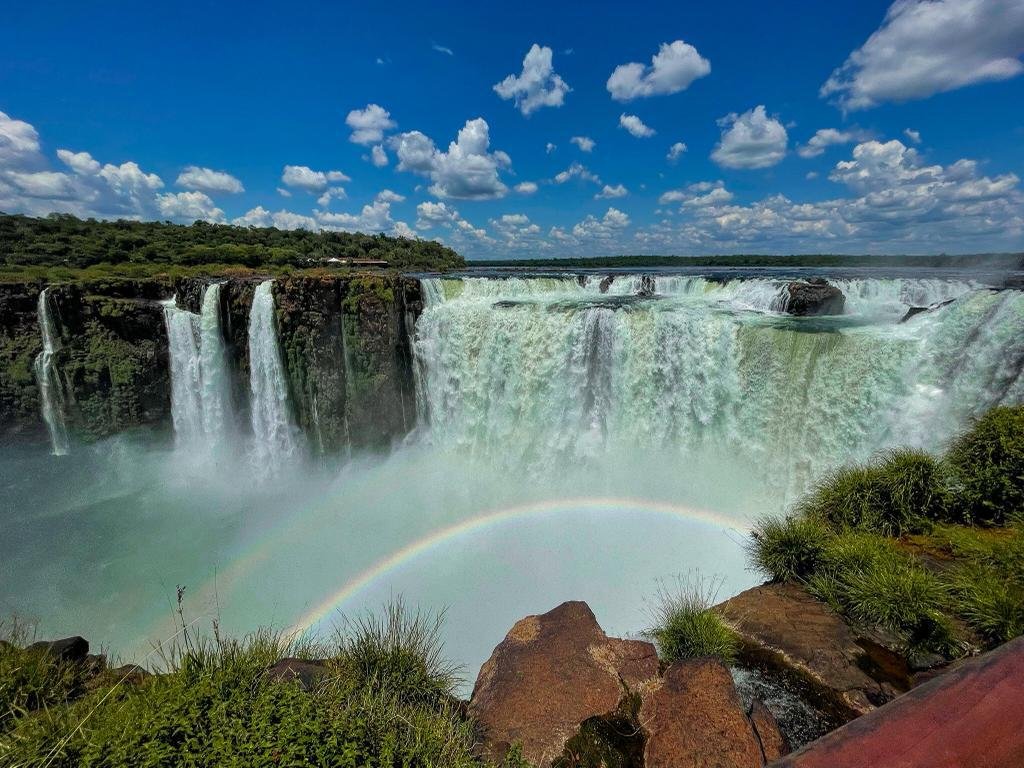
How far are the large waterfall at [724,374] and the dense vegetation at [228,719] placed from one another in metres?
9.69

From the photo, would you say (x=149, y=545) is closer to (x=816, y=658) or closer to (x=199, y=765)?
(x=199, y=765)

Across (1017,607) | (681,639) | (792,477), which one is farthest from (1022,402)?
(681,639)

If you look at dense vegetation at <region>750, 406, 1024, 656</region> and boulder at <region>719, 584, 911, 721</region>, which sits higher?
dense vegetation at <region>750, 406, 1024, 656</region>

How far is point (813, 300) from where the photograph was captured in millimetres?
15070

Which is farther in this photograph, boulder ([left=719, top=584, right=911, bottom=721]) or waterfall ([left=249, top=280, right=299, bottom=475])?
waterfall ([left=249, top=280, right=299, bottom=475])

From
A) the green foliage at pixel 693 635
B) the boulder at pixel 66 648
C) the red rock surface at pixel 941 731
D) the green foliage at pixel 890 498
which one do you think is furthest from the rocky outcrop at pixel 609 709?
the boulder at pixel 66 648

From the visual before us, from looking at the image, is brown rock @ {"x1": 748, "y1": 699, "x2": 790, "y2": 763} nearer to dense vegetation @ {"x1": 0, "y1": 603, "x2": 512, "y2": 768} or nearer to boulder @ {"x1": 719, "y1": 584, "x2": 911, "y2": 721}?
boulder @ {"x1": 719, "y1": 584, "x2": 911, "y2": 721}

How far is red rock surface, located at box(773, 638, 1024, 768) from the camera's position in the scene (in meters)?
0.73

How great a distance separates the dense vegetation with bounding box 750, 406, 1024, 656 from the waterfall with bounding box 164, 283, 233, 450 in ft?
58.1

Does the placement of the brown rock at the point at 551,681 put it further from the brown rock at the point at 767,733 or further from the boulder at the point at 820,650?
the boulder at the point at 820,650

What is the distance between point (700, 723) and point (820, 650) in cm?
191

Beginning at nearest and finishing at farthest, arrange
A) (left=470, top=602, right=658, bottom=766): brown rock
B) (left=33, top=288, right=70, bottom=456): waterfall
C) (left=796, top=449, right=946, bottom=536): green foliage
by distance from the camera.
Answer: (left=470, top=602, right=658, bottom=766): brown rock < (left=796, top=449, right=946, bottom=536): green foliage < (left=33, top=288, right=70, bottom=456): waterfall

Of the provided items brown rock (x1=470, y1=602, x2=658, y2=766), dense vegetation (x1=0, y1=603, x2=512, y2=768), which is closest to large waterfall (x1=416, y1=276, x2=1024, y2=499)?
brown rock (x1=470, y1=602, x2=658, y2=766)

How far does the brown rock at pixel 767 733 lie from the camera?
347 cm
